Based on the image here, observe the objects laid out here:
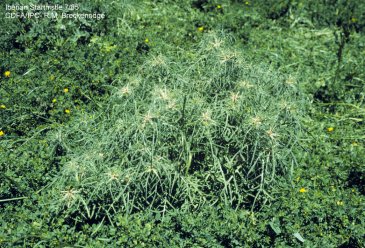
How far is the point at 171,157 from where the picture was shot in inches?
133

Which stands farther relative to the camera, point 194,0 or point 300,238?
point 194,0

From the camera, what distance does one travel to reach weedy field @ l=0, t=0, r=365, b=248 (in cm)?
315

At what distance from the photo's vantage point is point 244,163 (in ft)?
11.3

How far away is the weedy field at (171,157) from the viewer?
3154 millimetres

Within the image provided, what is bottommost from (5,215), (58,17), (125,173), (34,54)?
(5,215)

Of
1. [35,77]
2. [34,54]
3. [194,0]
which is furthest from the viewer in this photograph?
[194,0]

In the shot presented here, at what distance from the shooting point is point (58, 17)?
16.9ft

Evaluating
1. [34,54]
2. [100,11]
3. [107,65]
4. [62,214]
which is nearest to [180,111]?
[62,214]

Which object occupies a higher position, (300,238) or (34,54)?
(34,54)

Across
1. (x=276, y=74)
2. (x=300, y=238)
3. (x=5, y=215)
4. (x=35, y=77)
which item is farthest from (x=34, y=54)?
(x=300, y=238)

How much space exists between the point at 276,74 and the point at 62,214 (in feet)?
7.10

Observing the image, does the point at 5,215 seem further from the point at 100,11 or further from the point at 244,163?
the point at 100,11

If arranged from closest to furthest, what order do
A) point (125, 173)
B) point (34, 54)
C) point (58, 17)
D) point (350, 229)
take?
point (125, 173) < point (350, 229) < point (34, 54) < point (58, 17)

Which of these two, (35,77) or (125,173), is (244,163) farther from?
(35,77)
